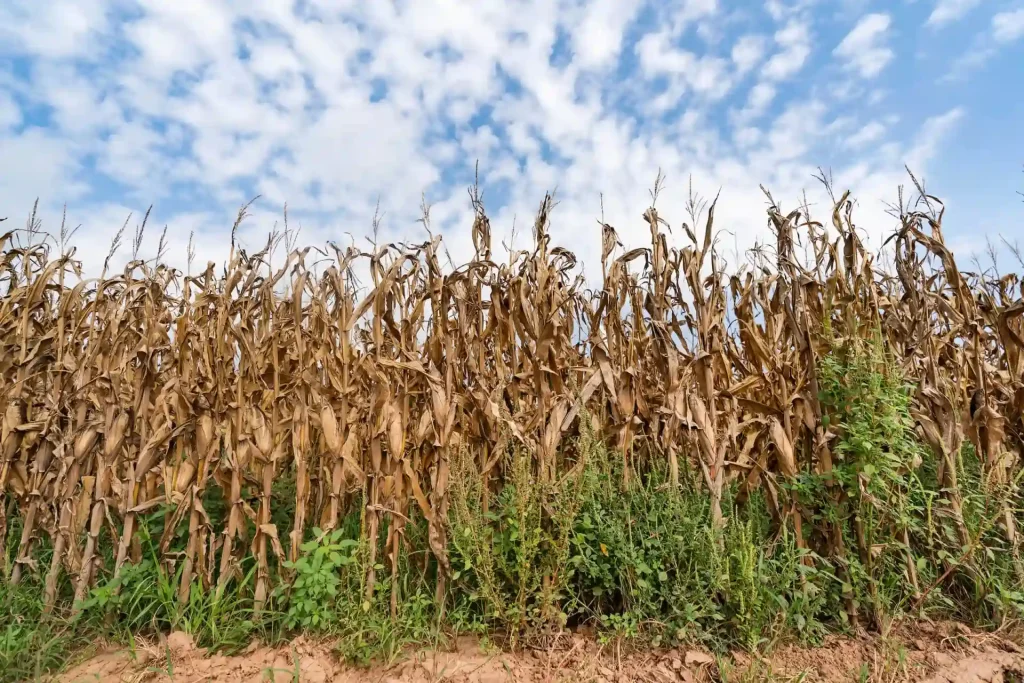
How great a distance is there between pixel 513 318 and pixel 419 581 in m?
1.81

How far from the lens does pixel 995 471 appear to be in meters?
3.54

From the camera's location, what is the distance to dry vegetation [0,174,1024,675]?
3.29m

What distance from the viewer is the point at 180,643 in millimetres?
3074

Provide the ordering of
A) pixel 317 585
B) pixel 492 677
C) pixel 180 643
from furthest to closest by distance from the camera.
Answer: pixel 180 643 → pixel 317 585 → pixel 492 677

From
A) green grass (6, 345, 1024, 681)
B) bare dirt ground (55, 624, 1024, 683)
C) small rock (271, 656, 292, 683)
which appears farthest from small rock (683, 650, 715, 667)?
small rock (271, 656, 292, 683)

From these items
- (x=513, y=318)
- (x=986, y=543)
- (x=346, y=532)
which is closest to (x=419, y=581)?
(x=346, y=532)

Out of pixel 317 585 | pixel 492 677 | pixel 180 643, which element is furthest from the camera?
pixel 180 643

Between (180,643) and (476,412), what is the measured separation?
2137mm

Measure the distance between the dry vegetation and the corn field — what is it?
0.8 inches

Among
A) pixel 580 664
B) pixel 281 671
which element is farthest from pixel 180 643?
pixel 580 664

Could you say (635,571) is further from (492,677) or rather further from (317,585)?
(317,585)

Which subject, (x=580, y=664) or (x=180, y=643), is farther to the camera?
(x=180, y=643)

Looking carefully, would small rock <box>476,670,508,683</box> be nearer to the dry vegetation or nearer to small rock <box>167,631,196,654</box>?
the dry vegetation

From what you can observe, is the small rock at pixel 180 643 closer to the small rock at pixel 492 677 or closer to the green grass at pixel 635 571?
the green grass at pixel 635 571
